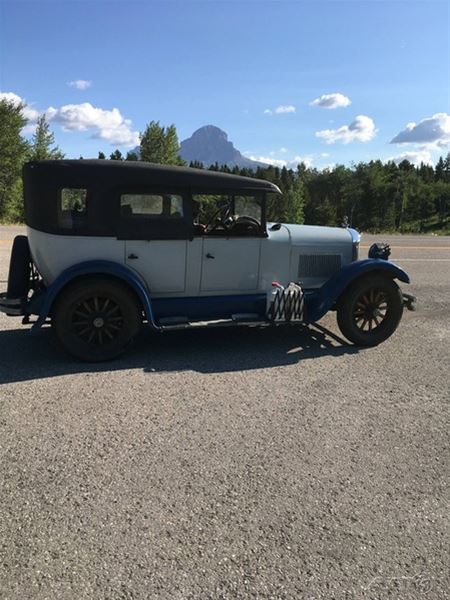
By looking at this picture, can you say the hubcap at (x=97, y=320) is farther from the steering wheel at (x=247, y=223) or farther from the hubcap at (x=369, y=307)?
the hubcap at (x=369, y=307)

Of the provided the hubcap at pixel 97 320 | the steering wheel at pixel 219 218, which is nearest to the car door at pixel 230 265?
the steering wheel at pixel 219 218

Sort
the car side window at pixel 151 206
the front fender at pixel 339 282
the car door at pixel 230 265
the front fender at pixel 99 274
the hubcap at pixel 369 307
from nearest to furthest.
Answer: the front fender at pixel 99 274 < the car side window at pixel 151 206 < the car door at pixel 230 265 < the front fender at pixel 339 282 < the hubcap at pixel 369 307

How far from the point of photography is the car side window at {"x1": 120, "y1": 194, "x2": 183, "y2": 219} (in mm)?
5309

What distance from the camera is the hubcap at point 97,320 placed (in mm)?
5191

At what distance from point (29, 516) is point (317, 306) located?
4162mm

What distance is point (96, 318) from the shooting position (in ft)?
17.1

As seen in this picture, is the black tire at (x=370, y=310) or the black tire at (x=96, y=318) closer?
the black tire at (x=96, y=318)

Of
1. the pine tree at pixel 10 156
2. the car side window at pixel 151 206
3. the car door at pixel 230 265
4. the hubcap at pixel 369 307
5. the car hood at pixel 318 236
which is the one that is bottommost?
the hubcap at pixel 369 307

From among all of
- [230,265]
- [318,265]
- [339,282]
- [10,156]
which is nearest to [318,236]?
[318,265]

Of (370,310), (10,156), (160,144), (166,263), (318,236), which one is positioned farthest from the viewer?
(160,144)

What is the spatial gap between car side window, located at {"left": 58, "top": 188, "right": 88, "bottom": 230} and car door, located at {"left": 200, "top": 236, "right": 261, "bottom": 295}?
55.2 inches

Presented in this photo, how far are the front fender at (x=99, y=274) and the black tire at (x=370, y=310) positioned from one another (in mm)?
2413

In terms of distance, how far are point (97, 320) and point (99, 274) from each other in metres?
0.50

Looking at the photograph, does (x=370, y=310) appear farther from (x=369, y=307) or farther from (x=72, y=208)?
(x=72, y=208)
